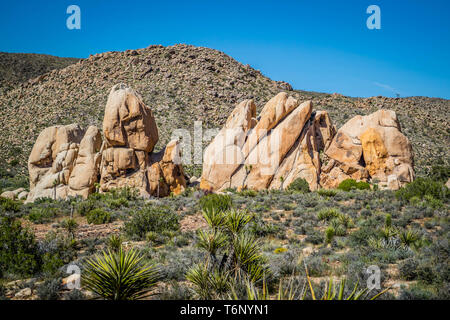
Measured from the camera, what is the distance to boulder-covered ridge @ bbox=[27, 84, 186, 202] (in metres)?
24.5

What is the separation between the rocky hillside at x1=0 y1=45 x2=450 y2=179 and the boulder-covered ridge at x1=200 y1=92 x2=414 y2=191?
18.2 metres

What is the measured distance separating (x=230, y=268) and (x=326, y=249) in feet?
14.0

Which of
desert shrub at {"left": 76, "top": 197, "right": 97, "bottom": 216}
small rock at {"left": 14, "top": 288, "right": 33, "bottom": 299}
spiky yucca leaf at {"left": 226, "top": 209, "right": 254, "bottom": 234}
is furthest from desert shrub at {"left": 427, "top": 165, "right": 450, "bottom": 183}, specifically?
small rock at {"left": 14, "top": 288, "right": 33, "bottom": 299}

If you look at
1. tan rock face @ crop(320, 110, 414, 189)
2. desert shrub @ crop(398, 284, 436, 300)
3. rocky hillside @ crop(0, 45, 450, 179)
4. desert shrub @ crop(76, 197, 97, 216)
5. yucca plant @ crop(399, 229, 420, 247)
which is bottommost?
desert shrub @ crop(398, 284, 436, 300)

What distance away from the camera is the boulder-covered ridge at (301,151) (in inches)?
984

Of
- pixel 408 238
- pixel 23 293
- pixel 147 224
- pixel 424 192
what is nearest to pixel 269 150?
pixel 424 192

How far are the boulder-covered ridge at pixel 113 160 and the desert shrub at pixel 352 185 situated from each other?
13.6 meters

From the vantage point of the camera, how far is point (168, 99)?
5347 cm

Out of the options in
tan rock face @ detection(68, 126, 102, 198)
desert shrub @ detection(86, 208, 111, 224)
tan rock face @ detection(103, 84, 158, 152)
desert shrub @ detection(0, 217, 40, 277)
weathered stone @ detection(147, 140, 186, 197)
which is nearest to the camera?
desert shrub @ detection(0, 217, 40, 277)

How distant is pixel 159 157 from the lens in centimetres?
2731

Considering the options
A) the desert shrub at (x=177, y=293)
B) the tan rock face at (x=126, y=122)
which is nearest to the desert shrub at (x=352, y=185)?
the tan rock face at (x=126, y=122)

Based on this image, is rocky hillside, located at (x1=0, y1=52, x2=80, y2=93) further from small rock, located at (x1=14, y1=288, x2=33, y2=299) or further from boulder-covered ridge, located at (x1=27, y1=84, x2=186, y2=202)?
small rock, located at (x1=14, y1=288, x2=33, y2=299)
